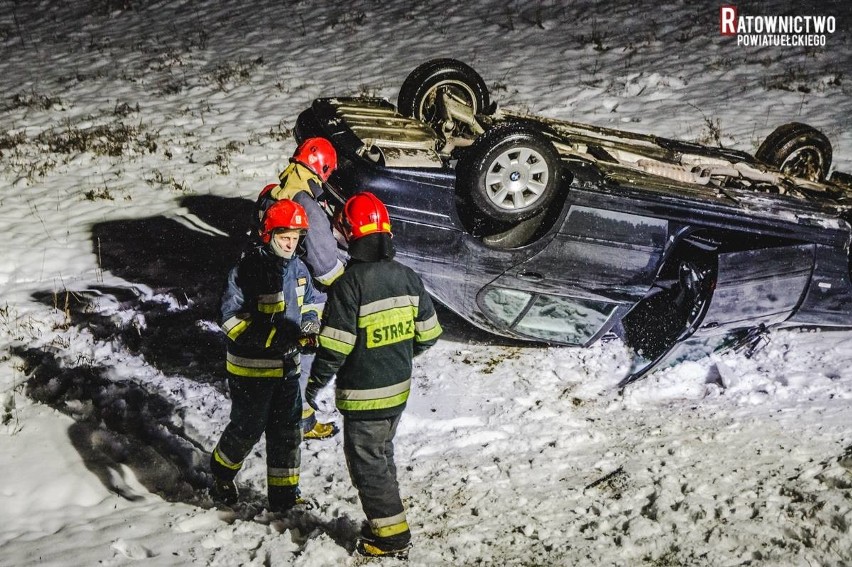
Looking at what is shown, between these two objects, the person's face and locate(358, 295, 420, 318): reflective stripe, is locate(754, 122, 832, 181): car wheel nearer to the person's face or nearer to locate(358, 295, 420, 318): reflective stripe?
locate(358, 295, 420, 318): reflective stripe

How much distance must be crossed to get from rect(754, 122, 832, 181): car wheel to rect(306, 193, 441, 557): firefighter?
4.54 metres

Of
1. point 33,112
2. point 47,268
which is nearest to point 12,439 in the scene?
point 47,268

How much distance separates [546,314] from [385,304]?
6.88 ft

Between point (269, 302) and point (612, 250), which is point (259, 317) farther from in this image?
point (612, 250)

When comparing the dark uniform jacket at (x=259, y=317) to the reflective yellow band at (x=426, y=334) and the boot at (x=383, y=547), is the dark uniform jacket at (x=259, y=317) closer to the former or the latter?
the reflective yellow band at (x=426, y=334)

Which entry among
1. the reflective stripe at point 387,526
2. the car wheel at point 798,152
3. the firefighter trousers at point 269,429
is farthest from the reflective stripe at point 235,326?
the car wheel at point 798,152

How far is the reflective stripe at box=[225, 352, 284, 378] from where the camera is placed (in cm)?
386

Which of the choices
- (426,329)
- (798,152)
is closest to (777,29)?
(798,152)

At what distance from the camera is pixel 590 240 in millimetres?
4988

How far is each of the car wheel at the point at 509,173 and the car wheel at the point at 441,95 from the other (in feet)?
5.32

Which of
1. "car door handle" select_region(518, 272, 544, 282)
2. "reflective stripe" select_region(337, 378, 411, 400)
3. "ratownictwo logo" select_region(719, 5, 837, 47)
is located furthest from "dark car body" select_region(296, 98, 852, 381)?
"ratownictwo logo" select_region(719, 5, 837, 47)

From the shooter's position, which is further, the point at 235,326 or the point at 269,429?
the point at 269,429

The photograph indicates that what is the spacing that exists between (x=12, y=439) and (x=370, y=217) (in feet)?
9.88

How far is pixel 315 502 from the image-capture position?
423 centimetres
